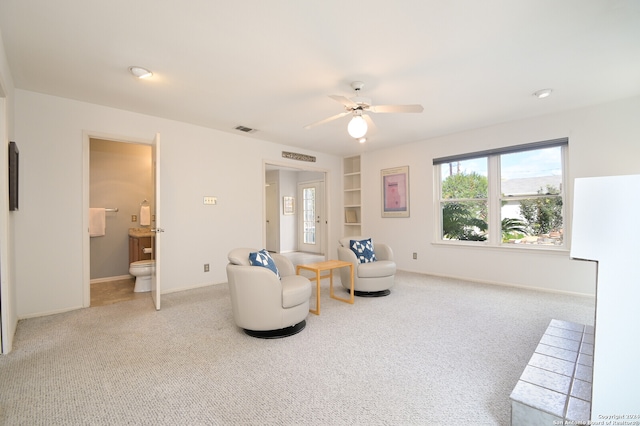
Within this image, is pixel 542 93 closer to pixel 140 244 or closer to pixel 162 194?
pixel 162 194

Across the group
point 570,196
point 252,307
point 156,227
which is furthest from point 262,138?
point 570,196

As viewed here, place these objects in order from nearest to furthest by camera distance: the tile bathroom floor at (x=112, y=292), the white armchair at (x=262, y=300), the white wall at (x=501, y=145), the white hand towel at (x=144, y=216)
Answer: the white armchair at (x=262, y=300)
the white wall at (x=501, y=145)
the tile bathroom floor at (x=112, y=292)
the white hand towel at (x=144, y=216)

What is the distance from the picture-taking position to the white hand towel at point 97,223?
4703 millimetres

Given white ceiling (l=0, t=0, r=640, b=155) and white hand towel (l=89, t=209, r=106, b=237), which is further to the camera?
white hand towel (l=89, t=209, r=106, b=237)

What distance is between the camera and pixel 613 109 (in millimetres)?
3539

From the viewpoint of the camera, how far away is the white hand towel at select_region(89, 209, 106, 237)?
4.70m

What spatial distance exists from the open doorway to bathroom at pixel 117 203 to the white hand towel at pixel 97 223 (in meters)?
0.02

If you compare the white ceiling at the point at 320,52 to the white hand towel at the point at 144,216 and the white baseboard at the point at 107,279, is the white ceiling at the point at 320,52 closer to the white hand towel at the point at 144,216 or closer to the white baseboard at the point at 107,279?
the white hand towel at the point at 144,216

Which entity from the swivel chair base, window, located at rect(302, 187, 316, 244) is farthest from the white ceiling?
window, located at rect(302, 187, 316, 244)

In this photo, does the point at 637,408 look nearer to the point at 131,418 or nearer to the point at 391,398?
the point at 391,398

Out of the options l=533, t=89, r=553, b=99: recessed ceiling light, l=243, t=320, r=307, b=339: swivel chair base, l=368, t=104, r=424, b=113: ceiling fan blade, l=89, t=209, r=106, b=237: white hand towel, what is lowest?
l=243, t=320, r=307, b=339: swivel chair base

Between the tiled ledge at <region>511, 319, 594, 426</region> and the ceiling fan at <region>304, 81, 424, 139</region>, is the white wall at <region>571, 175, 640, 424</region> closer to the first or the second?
the tiled ledge at <region>511, 319, 594, 426</region>

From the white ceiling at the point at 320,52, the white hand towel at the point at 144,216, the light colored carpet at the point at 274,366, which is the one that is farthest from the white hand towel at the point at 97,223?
the white ceiling at the point at 320,52

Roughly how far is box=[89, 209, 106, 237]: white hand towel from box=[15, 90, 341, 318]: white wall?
5.09 ft
